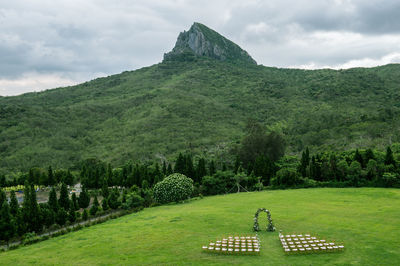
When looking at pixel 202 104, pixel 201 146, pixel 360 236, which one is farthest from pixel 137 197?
pixel 202 104

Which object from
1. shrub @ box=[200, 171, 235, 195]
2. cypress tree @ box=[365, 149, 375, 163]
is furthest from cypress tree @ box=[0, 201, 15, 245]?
cypress tree @ box=[365, 149, 375, 163]

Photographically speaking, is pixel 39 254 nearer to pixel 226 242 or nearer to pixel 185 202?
pixel 226 242

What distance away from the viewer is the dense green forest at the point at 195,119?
95500mm

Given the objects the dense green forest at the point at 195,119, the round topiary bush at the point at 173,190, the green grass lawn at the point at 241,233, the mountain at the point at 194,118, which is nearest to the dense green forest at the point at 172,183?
the round topiary bush at the point at 173,190

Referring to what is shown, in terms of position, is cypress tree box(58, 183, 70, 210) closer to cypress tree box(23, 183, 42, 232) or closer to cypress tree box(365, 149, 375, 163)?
cypress tree box(23, 183, 42, 232)

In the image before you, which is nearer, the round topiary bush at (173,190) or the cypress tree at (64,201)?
the cypress tree at (64,201)

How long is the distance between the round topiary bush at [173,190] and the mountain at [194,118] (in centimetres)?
3614

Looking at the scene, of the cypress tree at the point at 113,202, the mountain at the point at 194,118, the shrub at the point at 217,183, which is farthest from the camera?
the mountain at the point at 194,118

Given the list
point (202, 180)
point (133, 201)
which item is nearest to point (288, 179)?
point (202, 180)

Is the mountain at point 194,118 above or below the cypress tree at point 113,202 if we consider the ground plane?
above

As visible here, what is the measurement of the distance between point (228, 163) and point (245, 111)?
72.6 meters

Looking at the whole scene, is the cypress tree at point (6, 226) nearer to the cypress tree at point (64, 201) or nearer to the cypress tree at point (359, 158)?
the cypress tree at point (64, 201)

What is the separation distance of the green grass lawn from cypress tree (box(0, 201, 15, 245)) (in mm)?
5474

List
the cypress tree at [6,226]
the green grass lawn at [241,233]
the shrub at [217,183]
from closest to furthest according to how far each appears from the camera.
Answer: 1. the green grass lawn at [241,233]
2. the cypress tree at [6,226]
3. the shrub at [217,183]
